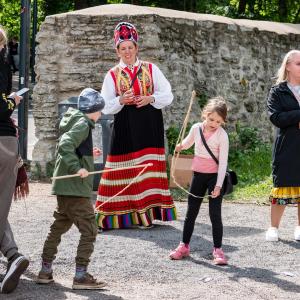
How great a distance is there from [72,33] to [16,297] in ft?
18.7

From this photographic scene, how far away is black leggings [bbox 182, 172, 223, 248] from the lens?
6.18m

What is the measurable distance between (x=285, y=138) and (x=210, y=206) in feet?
3.90

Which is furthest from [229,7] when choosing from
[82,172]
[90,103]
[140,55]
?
[82,172]

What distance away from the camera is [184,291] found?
532cm

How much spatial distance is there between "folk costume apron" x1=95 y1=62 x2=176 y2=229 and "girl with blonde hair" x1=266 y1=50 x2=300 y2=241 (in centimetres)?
102

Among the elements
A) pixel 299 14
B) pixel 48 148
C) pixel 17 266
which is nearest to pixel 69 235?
pixel 17 266

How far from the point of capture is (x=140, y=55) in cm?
1022

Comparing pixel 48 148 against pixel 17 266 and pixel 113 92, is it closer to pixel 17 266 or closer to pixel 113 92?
pixel 113 92

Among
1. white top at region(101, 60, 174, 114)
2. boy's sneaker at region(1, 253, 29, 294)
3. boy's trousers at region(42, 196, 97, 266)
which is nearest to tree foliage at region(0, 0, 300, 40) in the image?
white top at region(101, 60, 174, 114)

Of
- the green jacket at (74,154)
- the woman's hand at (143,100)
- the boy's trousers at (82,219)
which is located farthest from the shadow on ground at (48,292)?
the woman's hand at (143,100)

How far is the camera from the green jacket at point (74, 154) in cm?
525

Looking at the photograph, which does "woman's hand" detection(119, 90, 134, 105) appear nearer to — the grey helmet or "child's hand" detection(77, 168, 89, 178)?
the grey helmet

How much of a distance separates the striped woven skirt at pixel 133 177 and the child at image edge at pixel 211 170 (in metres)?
1.07

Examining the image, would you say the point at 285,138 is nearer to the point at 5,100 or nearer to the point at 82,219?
the point at 82,219
